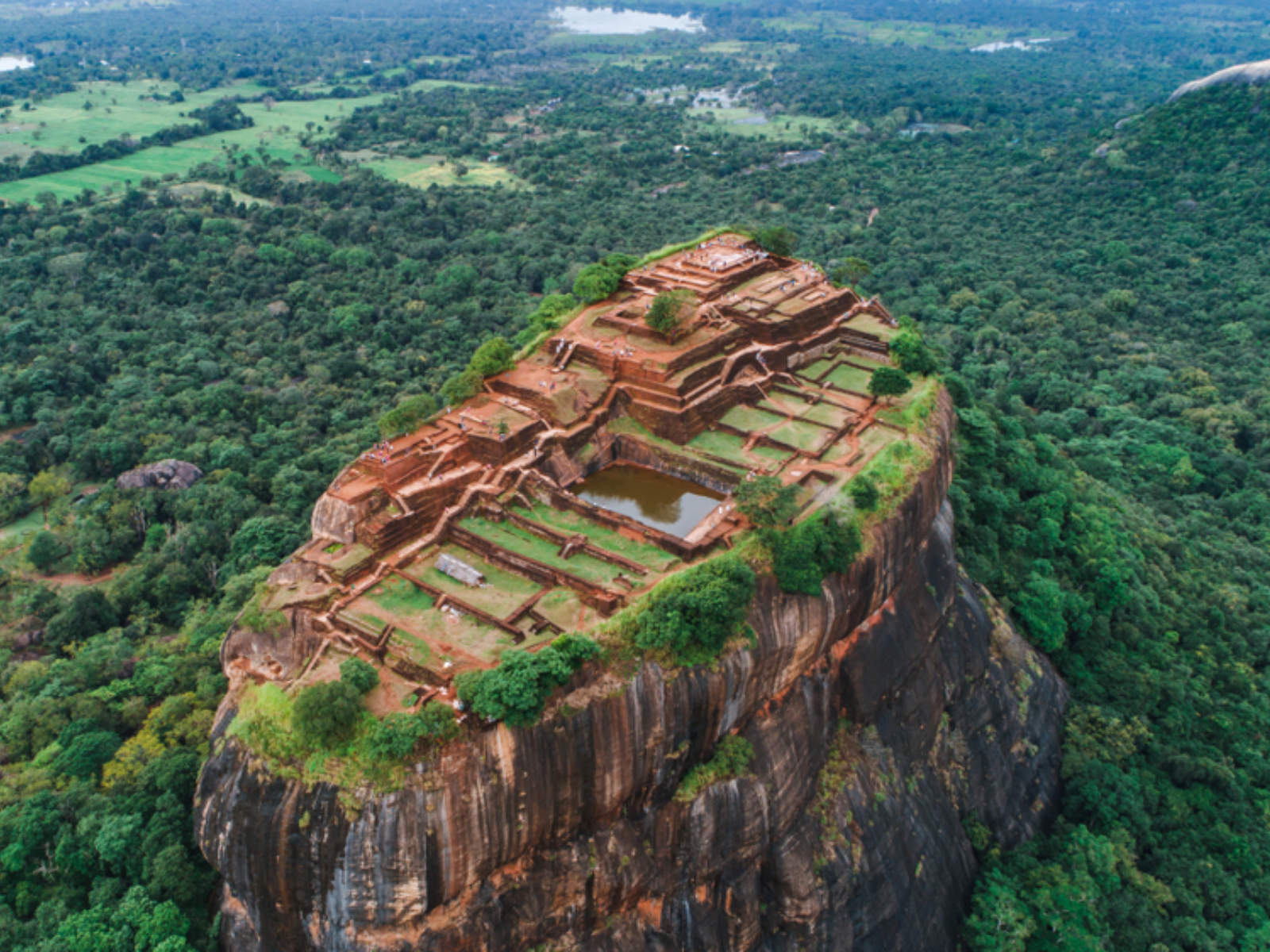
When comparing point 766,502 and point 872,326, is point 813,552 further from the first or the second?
point 872,326

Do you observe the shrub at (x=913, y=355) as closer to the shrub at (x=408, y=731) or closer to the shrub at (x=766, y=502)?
the shrub at (x=766, y=502)

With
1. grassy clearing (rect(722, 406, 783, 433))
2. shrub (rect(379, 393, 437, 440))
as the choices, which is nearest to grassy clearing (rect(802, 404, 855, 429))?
grassy clearing (rect(722, 406, 783, 433))

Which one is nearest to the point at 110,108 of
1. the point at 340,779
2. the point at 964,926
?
the point at 340,779

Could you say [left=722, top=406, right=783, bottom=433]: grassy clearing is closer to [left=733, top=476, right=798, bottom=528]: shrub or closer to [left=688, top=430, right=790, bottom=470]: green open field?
[left=688, top=430, right=790, bottom=470]: green open field

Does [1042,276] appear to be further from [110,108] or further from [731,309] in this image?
[110,108]

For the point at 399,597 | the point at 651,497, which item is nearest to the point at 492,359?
the point at 651,497

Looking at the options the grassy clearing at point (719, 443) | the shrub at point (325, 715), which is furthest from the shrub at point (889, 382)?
the shrub at point (325, 715)
